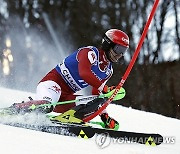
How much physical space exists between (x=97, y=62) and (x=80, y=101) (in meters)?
0.54

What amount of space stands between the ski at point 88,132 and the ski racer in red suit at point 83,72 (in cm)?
50

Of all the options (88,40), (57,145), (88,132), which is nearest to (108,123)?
(88,132)

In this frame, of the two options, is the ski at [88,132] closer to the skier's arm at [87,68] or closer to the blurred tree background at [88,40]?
the skier's arm at [87,68]

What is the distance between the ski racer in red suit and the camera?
568 cm

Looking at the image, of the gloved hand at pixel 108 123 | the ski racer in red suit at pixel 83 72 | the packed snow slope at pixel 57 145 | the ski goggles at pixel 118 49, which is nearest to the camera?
the packed snow slope at pixel 57 145

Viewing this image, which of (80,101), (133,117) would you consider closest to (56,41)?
(133,117)

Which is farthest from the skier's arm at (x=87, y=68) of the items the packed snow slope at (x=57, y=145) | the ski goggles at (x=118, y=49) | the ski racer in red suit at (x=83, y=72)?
the packed snow slope at (x=57, y=145)

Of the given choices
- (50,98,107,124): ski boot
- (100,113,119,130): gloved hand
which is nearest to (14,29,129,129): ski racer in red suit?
(100,113,119,130): gloved hand

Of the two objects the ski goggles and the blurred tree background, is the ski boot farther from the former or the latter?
the blurred tree background

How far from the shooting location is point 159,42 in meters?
17.2

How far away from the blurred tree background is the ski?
293 inches

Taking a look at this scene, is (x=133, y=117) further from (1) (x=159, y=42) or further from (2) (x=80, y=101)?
(1) (x=159, y=42)

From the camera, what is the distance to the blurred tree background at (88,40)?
1645 cm

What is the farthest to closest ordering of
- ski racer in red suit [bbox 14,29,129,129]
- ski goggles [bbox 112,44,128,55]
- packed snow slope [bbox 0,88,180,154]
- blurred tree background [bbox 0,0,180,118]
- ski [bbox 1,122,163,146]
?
1. blurred tree background [bbox 0,0,180,118]
2. ski goggles [bbox 112,44,128,55]
3. ski racer in red suit [bbox 14,29,129,129]
4. ski [bbox 1,122,163,146]
5. packed snow slope [bbox 0,88,180,154]
